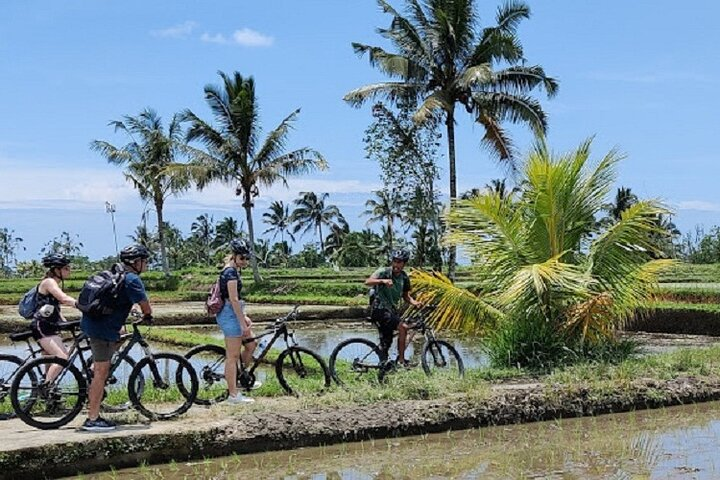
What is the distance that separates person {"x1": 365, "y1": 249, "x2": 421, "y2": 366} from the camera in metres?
10.3

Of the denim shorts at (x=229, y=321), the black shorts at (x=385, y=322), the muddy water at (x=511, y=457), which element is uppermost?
the denim shorts at (x=229, y=321)

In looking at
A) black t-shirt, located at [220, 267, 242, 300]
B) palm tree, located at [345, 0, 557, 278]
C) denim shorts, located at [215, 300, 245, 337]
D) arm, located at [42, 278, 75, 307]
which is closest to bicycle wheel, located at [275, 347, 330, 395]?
denim shorts, located at [215, 300, 245, 337]

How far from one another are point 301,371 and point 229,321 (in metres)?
1.45

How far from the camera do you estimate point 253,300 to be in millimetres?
31297

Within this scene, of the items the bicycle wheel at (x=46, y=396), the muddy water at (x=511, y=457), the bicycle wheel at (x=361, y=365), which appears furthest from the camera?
the bicycle wheel at (x=361, y=365)

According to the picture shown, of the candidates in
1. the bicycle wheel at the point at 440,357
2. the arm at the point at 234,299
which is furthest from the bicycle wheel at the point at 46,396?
the bicycle wheel at the point at 440,357

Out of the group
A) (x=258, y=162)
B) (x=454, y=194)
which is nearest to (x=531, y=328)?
(x=454, y=194)

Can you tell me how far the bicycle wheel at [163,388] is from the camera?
788cm

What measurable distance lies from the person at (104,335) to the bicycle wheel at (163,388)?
412mm

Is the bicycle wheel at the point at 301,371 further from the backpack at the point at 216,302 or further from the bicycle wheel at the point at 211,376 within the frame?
the backpack at the point at 216,302

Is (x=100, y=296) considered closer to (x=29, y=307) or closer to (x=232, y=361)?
(x=29, y=307)

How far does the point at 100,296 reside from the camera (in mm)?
7414

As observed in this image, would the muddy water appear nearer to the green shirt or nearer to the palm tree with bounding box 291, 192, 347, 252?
the green shirt

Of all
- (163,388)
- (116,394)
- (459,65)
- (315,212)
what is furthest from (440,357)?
(315,212)
